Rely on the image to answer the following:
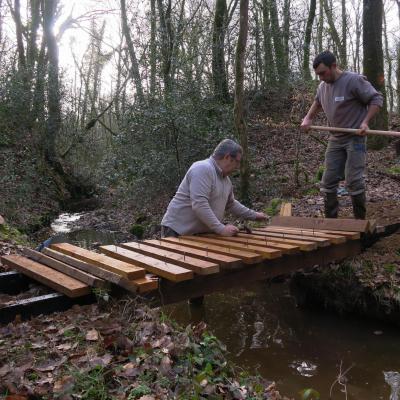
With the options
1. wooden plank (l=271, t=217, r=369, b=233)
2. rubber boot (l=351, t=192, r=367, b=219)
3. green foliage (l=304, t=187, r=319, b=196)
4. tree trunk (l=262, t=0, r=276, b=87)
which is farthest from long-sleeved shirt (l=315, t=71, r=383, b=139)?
tree trunk (l=262, t=0, r=276, b=87)

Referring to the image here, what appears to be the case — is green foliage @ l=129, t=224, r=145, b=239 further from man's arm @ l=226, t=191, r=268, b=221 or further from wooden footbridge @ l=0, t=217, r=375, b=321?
wooden footbridge @ l=0, t=217, r=375, b=321

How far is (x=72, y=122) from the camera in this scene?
18266mm

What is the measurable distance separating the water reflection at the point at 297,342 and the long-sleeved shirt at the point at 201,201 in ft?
4.11

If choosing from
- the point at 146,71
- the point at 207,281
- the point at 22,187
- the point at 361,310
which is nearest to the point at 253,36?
the point at 146,71

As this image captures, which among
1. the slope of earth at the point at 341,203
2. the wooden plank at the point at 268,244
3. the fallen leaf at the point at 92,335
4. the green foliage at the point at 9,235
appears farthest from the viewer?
the green foliage at the point at 9,235

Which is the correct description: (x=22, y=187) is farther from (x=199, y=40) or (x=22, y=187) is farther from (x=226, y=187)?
(x=226, y=187)

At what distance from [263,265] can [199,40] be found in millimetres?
9970

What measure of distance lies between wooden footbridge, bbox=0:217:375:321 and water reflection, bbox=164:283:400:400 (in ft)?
Result: 2.80

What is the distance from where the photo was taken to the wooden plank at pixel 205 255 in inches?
146

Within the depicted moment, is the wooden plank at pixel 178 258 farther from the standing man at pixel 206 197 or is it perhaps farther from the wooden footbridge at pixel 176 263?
the standing man at pixel 206 197

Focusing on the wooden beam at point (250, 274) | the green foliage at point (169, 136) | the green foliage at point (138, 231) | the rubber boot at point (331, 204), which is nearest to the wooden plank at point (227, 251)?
the wooden beam at point (250, 274)

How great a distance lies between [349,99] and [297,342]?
2.96m

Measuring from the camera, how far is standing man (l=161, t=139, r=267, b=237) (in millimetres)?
4719

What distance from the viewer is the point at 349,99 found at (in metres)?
5.43
